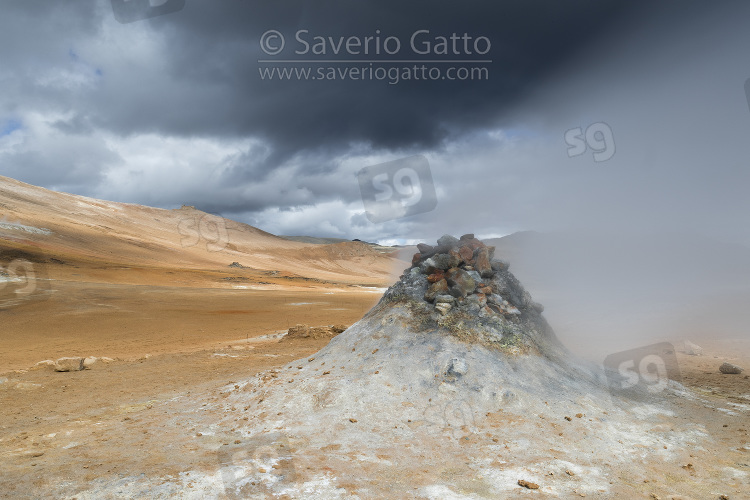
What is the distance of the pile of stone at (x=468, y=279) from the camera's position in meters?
8.42

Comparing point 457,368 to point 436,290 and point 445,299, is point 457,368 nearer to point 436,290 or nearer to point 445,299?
point 445,299

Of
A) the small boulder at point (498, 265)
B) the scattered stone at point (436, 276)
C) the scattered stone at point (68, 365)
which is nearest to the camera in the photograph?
the scattered stone at point (436, 276)

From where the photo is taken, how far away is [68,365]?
12.2m

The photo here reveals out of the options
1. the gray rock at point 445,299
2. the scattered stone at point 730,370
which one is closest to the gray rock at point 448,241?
the gray rock at point 445,299

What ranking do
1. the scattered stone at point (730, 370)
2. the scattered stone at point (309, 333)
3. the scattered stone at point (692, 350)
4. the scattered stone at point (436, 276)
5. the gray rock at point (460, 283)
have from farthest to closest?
the scattered stone at point (309, 333) < the scattered stone at point (692, 350) < the scattered stone at point (730, 370) < the scattered stone at point (436, 276) < the gray rock at point (460, 283)

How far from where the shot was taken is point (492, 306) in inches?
337

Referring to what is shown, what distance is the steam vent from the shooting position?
4.99 metres

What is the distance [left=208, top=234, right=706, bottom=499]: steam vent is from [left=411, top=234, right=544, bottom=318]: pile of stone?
3 cm

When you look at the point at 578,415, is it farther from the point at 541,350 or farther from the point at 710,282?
the point at 710,282

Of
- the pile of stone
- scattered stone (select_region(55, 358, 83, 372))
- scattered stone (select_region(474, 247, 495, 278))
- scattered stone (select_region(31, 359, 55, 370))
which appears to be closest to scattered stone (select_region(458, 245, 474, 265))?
the pile of stone

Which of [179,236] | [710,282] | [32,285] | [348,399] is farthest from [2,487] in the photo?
[179,236]

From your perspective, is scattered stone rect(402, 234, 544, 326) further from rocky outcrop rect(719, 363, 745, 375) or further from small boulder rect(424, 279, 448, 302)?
rocky outcrop rect(719, 363, 745, 375)

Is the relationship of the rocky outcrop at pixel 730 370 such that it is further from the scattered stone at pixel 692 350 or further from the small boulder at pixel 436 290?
the small boulder at pixel 436 290

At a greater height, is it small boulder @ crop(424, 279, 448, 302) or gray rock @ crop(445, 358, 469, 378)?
small boulder @ crop(424, 279, 448, 302)
